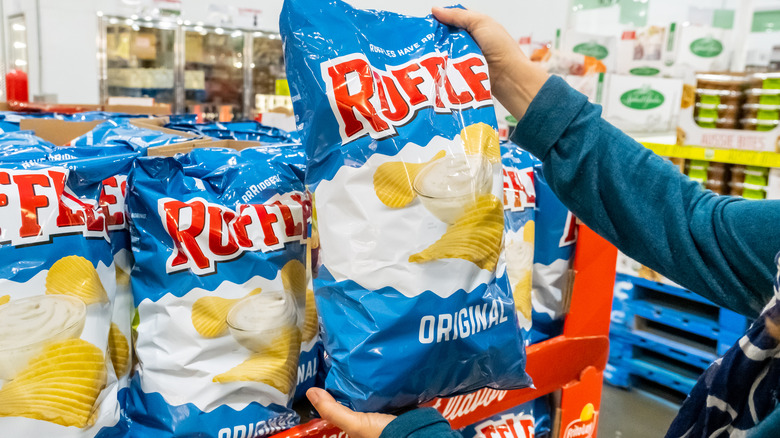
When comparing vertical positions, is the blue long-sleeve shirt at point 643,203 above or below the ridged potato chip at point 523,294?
above

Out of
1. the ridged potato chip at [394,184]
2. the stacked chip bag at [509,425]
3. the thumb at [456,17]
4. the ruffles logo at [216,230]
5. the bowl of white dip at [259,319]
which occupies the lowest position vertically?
the stacked chip bag at [509,425]

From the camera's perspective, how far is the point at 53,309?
752 millimetres

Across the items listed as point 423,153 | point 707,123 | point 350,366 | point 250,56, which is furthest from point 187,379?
point 250,56

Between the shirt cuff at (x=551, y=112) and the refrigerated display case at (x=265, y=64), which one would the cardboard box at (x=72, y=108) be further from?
the refrigerated display case at (x=265, y=64)

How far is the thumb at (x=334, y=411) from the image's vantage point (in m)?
0.79

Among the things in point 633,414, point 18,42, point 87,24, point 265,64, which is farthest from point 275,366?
point 18,42

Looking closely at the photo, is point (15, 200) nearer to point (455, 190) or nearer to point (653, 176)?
point (455, 190)

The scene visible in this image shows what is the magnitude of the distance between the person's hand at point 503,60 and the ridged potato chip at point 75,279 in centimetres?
66

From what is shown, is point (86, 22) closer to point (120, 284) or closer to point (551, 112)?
point (120, 284)

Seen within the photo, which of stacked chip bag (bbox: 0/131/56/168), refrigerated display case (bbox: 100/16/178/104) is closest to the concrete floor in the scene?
stacked chip bag (bbox: 0/131/56/168)

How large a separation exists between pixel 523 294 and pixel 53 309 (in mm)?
814

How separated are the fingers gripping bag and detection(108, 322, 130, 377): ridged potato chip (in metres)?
0.32

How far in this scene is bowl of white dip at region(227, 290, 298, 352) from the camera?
0.86 metres

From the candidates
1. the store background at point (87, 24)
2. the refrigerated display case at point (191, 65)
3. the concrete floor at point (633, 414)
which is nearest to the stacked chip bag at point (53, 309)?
the concrete floor at point (633, 414)
